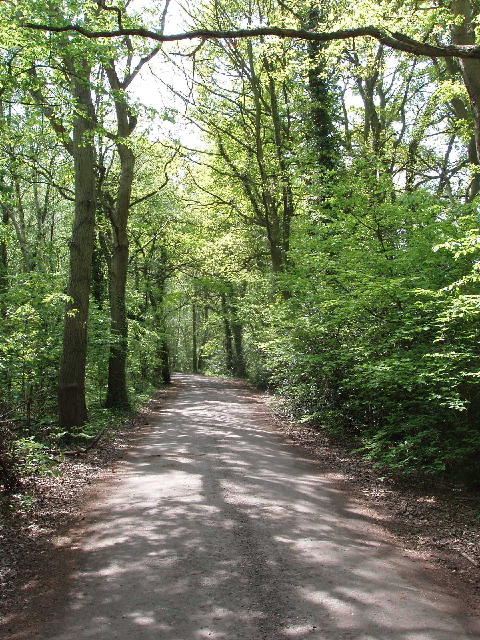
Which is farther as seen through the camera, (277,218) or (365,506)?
(277,218)

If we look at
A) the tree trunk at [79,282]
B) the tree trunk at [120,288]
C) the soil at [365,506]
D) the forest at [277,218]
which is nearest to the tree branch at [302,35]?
the forest at [277,218]

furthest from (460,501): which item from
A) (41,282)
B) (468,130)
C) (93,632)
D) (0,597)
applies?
(468,130)

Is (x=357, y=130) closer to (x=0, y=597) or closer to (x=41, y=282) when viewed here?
(x=41, y=282)

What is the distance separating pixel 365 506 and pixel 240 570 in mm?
2891

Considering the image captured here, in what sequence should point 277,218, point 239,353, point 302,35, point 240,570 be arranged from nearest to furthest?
Result: 1. point 240,570
2. point 302,35
3. point 277,218
4. point 239,353

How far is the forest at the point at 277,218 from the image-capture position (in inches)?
295

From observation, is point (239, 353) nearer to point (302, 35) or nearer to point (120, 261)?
point (120, 261)

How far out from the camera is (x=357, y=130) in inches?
894

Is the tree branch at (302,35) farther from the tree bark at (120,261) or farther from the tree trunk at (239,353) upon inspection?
the tree trunk at (239,353)

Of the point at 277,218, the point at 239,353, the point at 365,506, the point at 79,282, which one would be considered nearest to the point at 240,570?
A: the point at 365,506

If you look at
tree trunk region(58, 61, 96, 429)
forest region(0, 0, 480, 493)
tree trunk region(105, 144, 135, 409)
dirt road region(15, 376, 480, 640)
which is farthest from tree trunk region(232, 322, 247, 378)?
dirt road region(15, 376, 480, 640)

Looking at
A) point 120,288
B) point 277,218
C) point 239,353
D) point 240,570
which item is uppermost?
point 277,218

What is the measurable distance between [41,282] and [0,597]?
6.42 m

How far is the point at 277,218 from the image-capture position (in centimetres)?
2180
